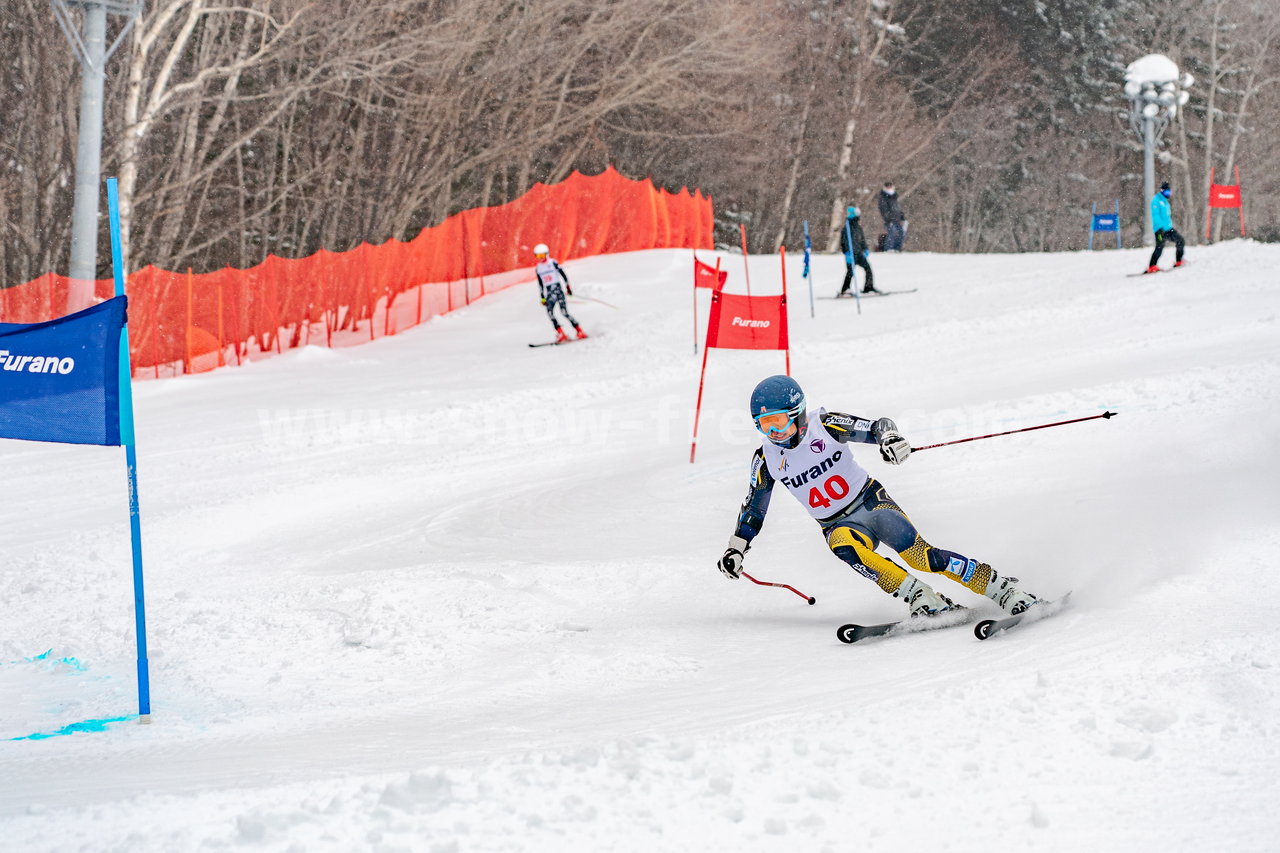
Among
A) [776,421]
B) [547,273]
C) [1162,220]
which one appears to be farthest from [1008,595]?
[1162,220]

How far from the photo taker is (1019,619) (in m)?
6.09

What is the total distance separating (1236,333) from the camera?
45.4ft

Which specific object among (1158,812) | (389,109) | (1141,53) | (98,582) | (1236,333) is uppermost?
(1141,53)

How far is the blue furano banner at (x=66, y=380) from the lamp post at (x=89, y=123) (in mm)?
10042

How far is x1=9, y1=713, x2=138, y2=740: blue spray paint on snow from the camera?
17.3 ft

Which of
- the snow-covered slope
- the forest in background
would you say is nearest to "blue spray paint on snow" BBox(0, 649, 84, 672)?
the snow-covered slope

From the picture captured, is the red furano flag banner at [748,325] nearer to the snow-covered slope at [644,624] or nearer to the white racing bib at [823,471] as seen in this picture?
the snow-covered slope at [644,624]

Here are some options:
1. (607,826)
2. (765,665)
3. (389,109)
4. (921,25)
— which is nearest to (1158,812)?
(607,826)

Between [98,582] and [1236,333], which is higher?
[1236,333]

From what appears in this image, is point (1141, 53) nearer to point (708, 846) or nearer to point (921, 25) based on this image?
point (921, 25)

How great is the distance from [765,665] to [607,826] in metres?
2.30

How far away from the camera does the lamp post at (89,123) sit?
46.9 ft

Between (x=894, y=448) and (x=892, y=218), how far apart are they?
21.6 m

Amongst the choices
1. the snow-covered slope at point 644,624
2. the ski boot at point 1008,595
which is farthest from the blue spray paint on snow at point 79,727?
the ski boot at point 1008,595
